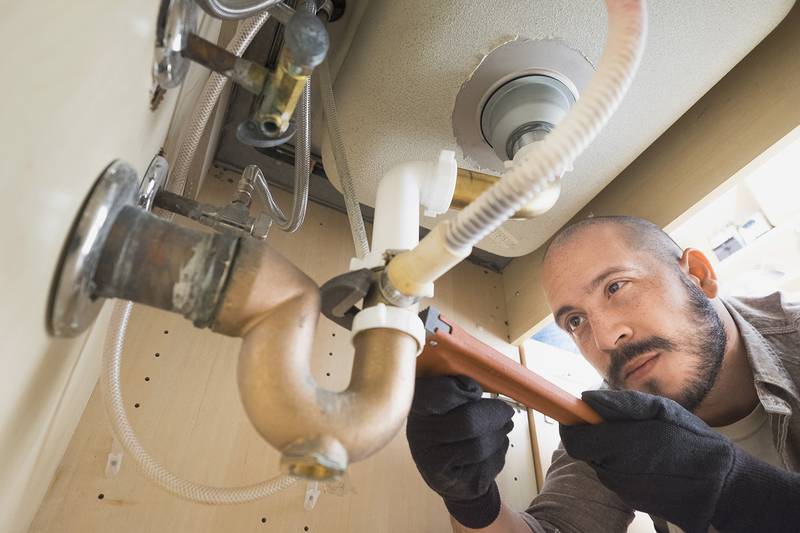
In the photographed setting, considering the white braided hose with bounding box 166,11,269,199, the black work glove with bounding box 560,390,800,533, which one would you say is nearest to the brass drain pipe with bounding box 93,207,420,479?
the white braided hose with bounding box 166,11,269,199

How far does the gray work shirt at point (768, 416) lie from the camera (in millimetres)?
726

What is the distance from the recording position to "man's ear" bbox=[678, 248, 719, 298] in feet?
2.94

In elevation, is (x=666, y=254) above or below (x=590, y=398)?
above

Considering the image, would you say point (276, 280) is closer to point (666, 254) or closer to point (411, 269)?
point (411, 269)

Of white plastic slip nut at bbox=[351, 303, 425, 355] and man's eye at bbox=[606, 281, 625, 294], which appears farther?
man's eye at bbox=[606, 281, 625, 294]

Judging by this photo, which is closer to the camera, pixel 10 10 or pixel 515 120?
pixel 10 10

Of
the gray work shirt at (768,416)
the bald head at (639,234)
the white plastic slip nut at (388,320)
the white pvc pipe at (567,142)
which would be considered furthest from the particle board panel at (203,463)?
the bald head at (639,234)

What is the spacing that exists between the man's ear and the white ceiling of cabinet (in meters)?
0.24

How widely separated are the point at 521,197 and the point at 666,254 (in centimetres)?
70

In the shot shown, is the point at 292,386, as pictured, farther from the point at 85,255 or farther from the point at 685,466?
the point at 685,466

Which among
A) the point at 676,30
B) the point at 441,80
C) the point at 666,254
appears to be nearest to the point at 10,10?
the point at 441,80

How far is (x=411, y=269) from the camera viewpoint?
1.25ft

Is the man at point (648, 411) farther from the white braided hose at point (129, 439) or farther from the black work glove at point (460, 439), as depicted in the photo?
the white braided hose at point (129, 439)

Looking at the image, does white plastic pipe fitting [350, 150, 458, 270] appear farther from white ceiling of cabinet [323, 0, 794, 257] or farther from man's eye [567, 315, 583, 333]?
man's eye [567, 315, 583, 333]
